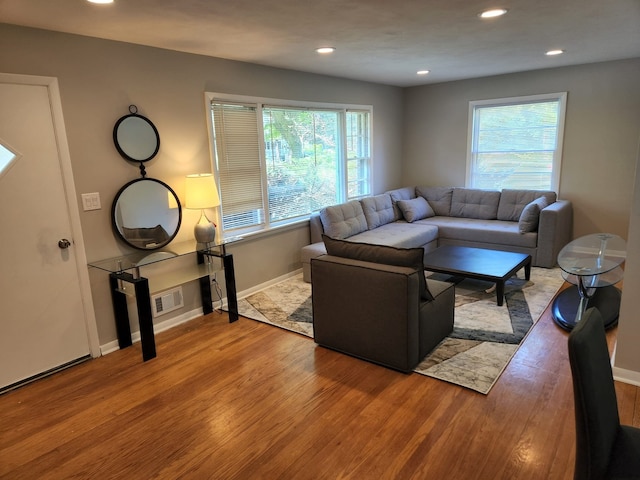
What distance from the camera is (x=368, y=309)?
2809mm

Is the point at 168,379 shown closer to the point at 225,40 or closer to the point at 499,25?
the point at 225,40

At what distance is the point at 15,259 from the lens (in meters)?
2.75

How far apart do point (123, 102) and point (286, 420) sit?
8.49 ft

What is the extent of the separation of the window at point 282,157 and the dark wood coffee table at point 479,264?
1699 mm

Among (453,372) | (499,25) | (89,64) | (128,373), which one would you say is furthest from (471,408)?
(89,64)

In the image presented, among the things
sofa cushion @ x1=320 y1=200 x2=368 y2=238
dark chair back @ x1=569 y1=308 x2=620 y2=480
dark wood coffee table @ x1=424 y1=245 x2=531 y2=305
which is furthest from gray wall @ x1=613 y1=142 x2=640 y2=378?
sofa cushion @ x1=320 y1=200 x2=368 y2=238

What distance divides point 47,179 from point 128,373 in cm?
145

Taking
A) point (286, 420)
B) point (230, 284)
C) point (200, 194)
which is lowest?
point (286, 420)

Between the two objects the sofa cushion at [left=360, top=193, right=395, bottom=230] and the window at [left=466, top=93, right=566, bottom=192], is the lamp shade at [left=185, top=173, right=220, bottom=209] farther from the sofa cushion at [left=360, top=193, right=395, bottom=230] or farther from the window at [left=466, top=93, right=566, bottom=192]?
the window at [left=466, top=93, right=566, bottom=192]

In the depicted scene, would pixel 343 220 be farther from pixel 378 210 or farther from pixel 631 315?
pixel 631 315

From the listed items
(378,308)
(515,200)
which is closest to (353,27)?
(378,308)

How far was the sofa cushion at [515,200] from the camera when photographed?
5.31 metres

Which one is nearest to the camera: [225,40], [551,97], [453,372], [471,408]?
[471,408]

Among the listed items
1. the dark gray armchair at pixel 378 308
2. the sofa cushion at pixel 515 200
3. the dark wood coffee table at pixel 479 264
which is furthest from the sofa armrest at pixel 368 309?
the sofa cushion at pixel 515 200
